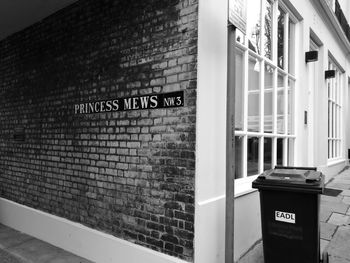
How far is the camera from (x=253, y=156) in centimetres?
458

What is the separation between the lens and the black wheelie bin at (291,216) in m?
3.05

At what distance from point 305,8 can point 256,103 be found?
9.95 feet

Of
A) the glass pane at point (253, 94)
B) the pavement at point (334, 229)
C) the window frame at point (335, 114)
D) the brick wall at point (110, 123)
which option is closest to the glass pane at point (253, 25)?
the glass pane at point (253, 94)

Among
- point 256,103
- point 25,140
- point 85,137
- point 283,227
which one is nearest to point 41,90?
point 25,140

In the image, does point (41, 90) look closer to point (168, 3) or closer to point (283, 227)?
point (168, 3)

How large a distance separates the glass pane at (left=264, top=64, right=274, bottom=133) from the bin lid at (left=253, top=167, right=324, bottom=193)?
1.66 metres

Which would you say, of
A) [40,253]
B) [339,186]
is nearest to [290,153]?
[339,186]

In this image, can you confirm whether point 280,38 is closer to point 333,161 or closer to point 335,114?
point 333,161

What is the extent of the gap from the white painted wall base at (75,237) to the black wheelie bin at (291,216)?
3.11ft

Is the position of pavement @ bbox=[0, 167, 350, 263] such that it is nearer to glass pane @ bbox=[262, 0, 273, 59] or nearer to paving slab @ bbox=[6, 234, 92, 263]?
paving slab @ bbox=[6, 234, 92, 263]

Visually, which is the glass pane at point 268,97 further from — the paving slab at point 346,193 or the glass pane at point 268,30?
the paving slab at point 346,193

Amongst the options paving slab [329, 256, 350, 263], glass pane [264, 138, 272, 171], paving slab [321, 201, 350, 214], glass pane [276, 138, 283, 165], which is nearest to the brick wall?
paving slab [329, 256, 350, 263]

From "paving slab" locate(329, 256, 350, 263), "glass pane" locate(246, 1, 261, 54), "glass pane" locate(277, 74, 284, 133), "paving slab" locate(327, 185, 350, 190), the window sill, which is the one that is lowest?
"paving slab" locate(329, 256, 350, 263)

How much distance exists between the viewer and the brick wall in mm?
3400
